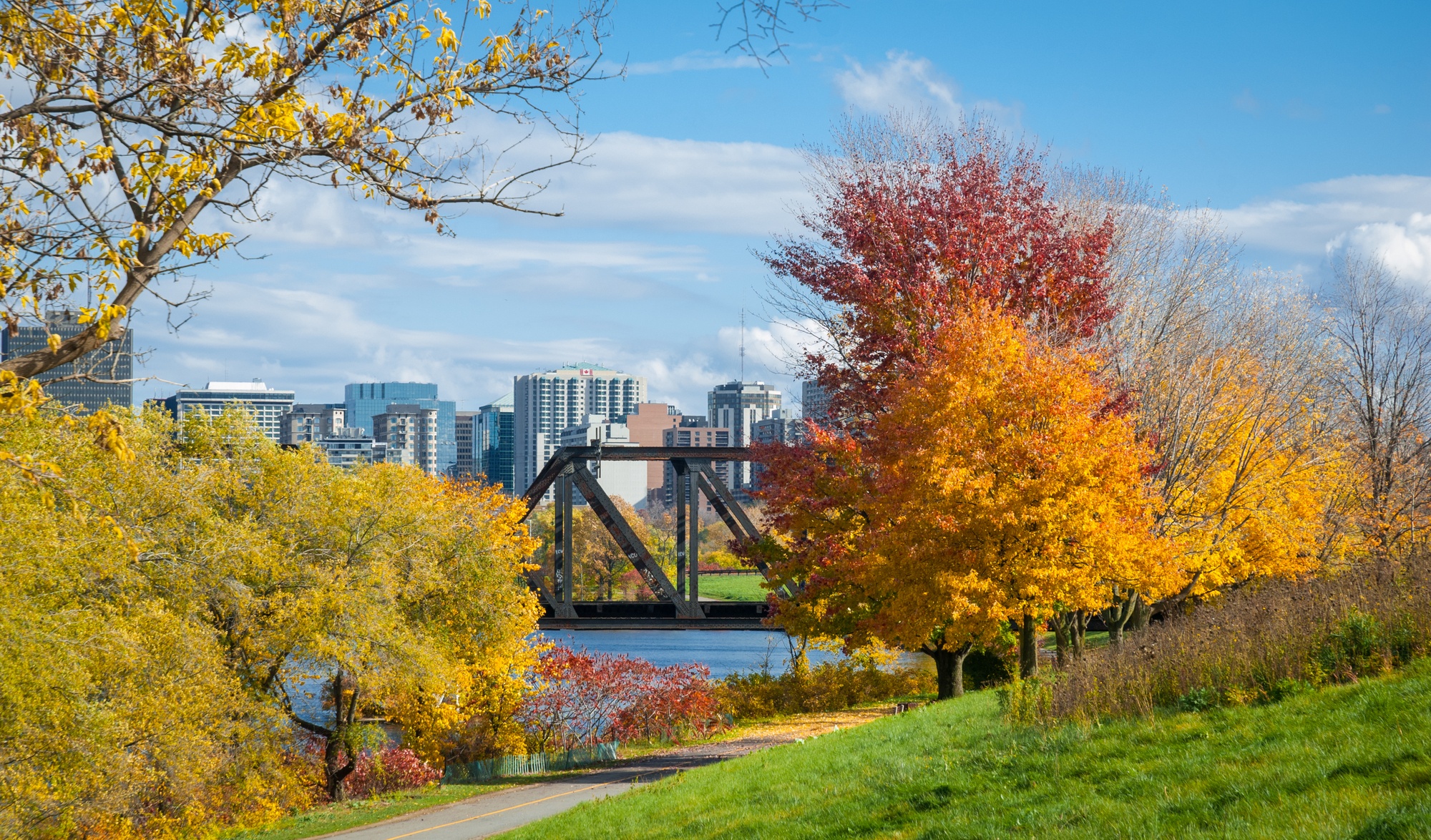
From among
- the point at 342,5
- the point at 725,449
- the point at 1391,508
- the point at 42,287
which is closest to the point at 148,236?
the point at 42,287

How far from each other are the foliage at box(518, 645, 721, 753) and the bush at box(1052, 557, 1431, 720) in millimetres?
16811

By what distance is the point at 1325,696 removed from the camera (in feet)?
28.8

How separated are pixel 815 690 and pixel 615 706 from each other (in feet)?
18.6

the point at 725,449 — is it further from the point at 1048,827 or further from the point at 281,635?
the point at 1048,827

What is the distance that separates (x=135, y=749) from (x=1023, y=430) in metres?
14.5

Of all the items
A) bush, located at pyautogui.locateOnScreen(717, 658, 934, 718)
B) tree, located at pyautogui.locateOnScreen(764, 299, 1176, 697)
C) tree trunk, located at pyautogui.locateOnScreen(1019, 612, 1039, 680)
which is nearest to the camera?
tree, located at pyautogui.locateOnScreen(764, 299, 1176, 697)

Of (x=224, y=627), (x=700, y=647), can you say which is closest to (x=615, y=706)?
(x=224, y=627)

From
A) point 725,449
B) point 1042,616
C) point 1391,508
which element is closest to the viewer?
point 1042,616

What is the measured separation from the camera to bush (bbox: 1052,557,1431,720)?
955cm

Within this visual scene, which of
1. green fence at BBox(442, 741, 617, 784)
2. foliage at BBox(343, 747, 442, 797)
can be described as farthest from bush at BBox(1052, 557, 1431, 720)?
foliage at BBox(343, 747, 442, 797)

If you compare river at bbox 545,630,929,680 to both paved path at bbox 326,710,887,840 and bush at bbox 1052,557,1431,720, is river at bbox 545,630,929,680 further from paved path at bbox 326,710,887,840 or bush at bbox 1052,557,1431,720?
bush at bbox 1052,557,1431,720

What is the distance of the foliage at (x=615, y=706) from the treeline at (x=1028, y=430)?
5597mm

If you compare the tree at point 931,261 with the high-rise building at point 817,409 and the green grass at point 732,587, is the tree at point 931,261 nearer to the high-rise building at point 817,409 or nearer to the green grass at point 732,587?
the high-rise building at point 817,409

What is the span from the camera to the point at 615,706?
28734 mm
